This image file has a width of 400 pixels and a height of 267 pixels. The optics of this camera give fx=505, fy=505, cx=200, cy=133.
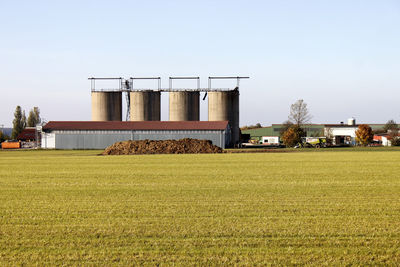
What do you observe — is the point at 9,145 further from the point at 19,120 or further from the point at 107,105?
the point at 19,120

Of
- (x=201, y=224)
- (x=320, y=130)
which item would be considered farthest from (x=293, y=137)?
(x=201, y=224)

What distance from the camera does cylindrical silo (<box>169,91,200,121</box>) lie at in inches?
3548

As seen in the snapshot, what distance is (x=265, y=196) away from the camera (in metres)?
18.8

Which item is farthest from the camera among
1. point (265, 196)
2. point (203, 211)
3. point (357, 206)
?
point (265, 196)

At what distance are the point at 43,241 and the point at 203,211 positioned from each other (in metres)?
5.25

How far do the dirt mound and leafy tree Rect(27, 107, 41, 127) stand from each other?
8645cm

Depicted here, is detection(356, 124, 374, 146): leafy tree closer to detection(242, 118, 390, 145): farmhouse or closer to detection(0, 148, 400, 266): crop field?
detection(242, 118, 390, 145): farmhouse

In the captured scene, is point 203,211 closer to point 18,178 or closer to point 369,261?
point 369,261

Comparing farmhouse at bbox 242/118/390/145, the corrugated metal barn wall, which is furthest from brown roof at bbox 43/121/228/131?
farmhouse at bbox 242/118/390/145

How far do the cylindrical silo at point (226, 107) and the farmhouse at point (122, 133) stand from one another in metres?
7.24

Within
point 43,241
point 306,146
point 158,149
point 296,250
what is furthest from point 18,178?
point 306,146

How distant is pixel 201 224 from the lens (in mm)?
13398

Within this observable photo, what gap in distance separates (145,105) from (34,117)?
2644 inches

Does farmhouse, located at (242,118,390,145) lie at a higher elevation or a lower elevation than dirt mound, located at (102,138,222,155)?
higher
